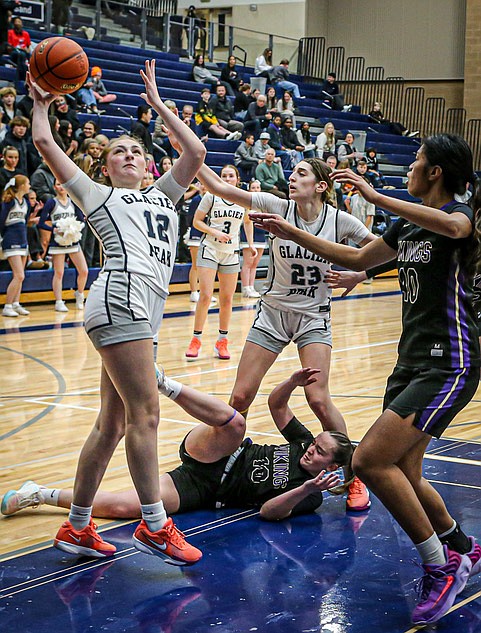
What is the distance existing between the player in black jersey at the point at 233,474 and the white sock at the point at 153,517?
597 millimetres

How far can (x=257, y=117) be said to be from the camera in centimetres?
1911

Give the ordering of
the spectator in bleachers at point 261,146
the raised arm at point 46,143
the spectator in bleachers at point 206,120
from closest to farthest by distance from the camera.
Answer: the raised arm at point 46,143, the spectator in bleachers at point 261,146, the spectator in bleachers at point 206,120

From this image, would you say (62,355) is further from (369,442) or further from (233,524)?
(369,442)

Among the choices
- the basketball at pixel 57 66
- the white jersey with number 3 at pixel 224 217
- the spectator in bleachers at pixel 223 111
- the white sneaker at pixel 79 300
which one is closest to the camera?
the basketball at pixel 57 66

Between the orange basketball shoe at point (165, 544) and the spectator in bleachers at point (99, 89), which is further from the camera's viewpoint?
the spectator in bleachers at point (99, 89)

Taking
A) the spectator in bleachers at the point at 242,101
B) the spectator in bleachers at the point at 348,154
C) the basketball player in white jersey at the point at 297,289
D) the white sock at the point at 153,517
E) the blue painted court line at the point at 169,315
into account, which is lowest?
the blue painted court line at the point at 169,315

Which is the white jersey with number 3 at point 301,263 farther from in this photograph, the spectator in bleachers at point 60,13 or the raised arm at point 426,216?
the spectator in bleachers at point 60,13

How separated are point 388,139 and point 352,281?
2140 centimetres

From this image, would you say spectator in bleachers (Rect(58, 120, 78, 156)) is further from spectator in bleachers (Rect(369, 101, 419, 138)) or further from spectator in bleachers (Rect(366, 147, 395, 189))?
spectator in bleachers (Rect(369, 101, 419, 138))

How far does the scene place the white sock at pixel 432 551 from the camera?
134 inches

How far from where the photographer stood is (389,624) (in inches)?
131

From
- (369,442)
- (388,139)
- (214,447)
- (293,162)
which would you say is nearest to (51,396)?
(214,447)

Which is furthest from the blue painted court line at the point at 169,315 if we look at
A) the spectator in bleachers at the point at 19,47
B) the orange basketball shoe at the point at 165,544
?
the orange basketball shoe at the point at 165,544

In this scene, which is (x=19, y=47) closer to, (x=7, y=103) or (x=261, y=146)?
(x=7, y=103)
